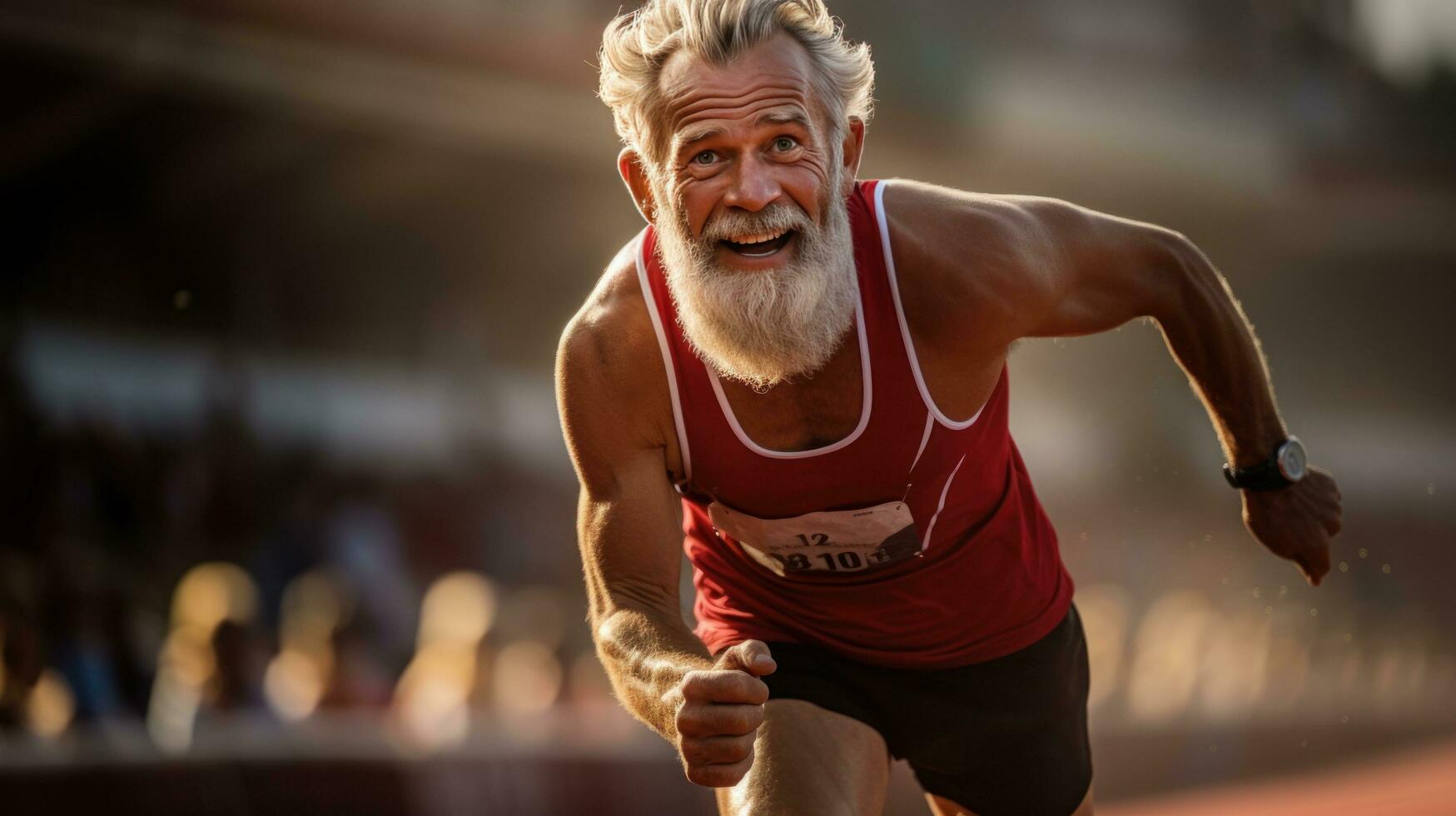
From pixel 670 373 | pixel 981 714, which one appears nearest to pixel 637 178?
pixel 670 373

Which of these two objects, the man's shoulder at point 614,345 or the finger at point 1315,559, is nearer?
the man's shoulder at point 614,345

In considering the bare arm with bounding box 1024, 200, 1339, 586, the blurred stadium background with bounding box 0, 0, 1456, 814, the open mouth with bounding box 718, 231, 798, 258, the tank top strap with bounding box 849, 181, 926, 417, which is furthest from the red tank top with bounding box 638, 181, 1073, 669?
the blurred stadium background with bounding box 0, 0, 1456, 814

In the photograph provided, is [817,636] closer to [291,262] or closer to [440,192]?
[440,192]

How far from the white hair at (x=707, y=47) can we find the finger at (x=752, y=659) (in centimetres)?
110

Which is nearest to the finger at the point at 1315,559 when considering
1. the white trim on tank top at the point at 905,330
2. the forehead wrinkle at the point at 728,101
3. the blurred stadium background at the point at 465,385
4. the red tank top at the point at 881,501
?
the red tank top at the point at 881,501

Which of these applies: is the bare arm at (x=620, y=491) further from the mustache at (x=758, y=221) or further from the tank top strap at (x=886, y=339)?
the tank top strap at (x=886, y=339)

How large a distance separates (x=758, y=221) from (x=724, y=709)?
974 millimetres

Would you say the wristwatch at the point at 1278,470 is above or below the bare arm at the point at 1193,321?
below

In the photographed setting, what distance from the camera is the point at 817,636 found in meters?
3.07

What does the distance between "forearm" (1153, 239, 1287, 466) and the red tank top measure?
1.35ft

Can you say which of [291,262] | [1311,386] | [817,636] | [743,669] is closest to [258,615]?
[291,262]

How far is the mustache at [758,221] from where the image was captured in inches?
109

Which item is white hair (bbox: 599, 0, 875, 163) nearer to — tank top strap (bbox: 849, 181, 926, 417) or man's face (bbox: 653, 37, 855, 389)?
man's face (bbox: 653, 37, 855, 389)

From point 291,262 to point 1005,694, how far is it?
7.58 meters
